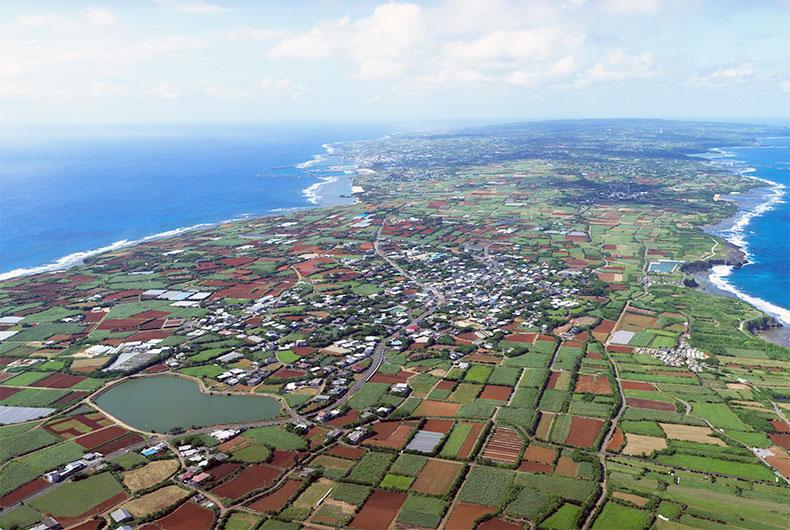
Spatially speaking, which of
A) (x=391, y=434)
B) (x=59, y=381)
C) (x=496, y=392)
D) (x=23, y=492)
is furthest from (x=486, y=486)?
(x=59, y=381)

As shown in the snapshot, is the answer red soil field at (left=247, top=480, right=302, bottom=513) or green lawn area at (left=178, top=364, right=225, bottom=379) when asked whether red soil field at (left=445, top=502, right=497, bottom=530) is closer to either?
red soil field at (left=247, top=480, right=302, bottom=513)

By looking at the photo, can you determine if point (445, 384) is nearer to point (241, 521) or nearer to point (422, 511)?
point (422, 511)

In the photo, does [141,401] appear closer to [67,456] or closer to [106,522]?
[67,456]

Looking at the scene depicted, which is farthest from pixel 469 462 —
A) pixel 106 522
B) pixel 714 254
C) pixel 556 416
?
pixel 714 254

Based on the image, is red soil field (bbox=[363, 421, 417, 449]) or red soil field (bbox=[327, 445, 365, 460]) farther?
red soil field (bbox=[363, 421, 417, 449])

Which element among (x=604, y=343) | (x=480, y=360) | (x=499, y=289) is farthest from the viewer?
(x=499, y=289)

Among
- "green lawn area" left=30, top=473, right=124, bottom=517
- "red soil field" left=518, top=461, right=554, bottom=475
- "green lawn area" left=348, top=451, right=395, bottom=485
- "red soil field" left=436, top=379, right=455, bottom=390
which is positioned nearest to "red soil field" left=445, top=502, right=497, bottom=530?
"red soil field" left=518, top=461, right=554, bottom=475
